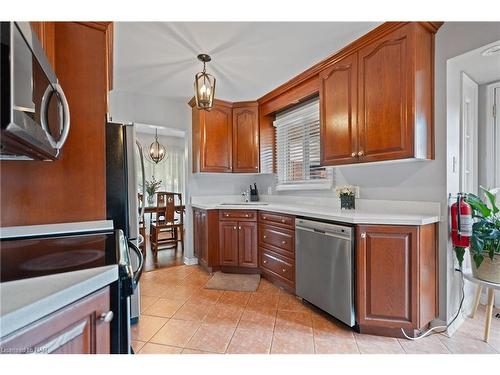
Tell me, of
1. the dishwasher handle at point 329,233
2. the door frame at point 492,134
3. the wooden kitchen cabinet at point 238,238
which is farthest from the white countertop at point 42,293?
the door frame at point 492,134

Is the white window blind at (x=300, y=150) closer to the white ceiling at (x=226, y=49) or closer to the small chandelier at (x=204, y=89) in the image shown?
the white ceiling at (x=226, y=49)

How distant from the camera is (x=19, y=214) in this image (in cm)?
132

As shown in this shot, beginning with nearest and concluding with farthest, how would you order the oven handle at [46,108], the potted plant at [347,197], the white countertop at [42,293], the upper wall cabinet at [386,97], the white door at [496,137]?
the white countertop at [42,293], the oven handle at [46,108], the upper wall cabinet at [386,97], the white door at [496,137], the potted plant at [347,197]

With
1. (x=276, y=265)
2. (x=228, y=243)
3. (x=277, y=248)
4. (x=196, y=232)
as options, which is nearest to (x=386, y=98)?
(x=277, y=248)

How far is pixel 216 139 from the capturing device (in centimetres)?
348

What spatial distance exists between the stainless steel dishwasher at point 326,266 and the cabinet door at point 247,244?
80 cm

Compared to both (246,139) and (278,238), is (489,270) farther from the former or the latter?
(246,139)

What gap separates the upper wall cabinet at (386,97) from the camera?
178cm

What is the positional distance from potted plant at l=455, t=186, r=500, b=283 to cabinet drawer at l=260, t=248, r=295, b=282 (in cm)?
143

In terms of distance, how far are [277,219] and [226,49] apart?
1773mm

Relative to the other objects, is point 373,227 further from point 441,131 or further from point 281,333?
point 281,333

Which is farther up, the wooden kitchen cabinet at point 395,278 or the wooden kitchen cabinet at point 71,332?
the wooden kitchen cabinet at point 71,332
